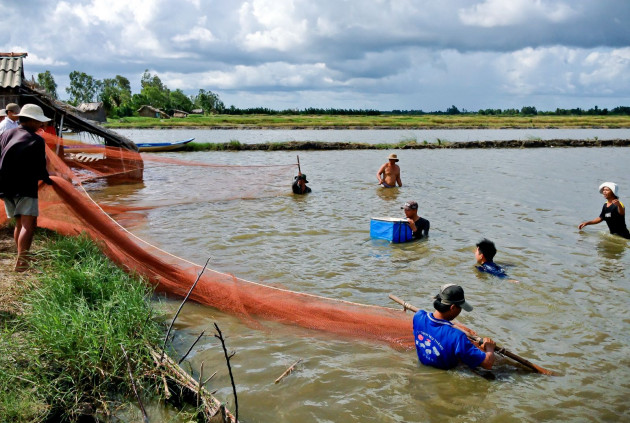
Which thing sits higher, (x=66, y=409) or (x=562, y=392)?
(x=66, y=409)

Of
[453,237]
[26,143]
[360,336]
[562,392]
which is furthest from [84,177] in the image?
[562,392]

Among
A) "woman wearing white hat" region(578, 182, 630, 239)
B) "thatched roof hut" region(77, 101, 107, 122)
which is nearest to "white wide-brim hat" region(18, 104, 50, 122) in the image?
"woman wearing white hat" region(578, 182, 630, 239)

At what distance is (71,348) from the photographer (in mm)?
3807

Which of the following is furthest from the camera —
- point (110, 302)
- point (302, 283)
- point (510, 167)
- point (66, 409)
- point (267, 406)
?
point (510, 167)

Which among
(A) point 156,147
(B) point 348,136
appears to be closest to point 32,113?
(A) point 156,147

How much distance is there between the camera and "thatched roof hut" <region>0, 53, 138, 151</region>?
11.0m

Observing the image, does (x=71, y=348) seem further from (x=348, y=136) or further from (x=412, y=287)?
(x=348, y=136)

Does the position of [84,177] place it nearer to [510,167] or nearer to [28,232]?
[28,232]

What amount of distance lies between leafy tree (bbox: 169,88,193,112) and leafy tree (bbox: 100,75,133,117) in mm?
7757

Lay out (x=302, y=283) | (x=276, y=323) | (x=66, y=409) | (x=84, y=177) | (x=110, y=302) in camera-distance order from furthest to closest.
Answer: (x=84, y=177) → (x=302, y=283) → (x=276, y=323) → (x=110, y=302) → (x=66, y=409)

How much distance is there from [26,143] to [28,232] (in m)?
0.99

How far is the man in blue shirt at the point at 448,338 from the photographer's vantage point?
13.7 ft

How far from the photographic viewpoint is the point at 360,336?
16.4 feet

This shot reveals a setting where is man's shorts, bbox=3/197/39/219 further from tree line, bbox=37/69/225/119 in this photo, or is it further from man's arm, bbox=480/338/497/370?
tree line, bbox=37/69/225/119
